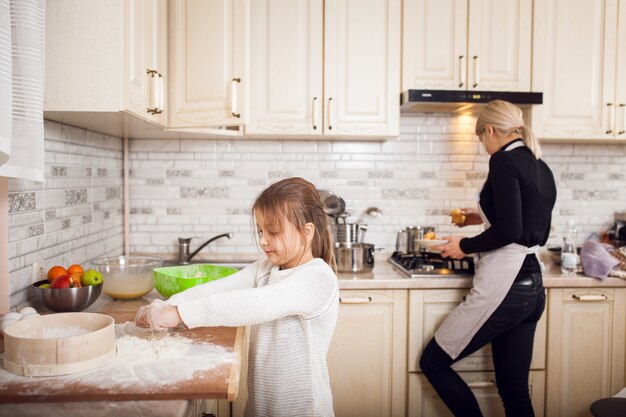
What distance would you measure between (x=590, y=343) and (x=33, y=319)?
240 cm

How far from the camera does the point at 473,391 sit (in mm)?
2676

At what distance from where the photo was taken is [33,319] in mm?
1407

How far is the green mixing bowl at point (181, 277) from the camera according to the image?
184 cm

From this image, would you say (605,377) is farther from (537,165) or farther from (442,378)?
(537,165)

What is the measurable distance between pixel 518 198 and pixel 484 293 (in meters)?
0.42

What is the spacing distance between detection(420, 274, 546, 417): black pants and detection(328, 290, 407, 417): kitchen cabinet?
207mm

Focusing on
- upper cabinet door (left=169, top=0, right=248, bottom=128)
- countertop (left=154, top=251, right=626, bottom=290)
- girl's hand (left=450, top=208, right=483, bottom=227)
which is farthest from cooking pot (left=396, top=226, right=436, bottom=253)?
upper cabinet door (left=169, top=0, right=248, bottom=128)

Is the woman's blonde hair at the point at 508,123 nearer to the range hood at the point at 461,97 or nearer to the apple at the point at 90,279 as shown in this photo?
the range hood at the point at 461,97

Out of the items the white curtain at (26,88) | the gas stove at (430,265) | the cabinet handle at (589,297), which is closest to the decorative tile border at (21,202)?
the white curtain at (26,88)

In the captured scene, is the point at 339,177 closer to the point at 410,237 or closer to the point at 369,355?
the point at 410,237

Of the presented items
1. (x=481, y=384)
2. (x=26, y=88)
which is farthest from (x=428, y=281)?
(x=26, y=88)

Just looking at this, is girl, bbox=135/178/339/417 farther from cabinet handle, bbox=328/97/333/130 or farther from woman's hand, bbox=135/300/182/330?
cabinet handle, bbox=328/97/333/130

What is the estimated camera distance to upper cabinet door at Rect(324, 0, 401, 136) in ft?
9.19

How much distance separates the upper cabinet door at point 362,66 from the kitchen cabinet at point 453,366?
846 millimetres
